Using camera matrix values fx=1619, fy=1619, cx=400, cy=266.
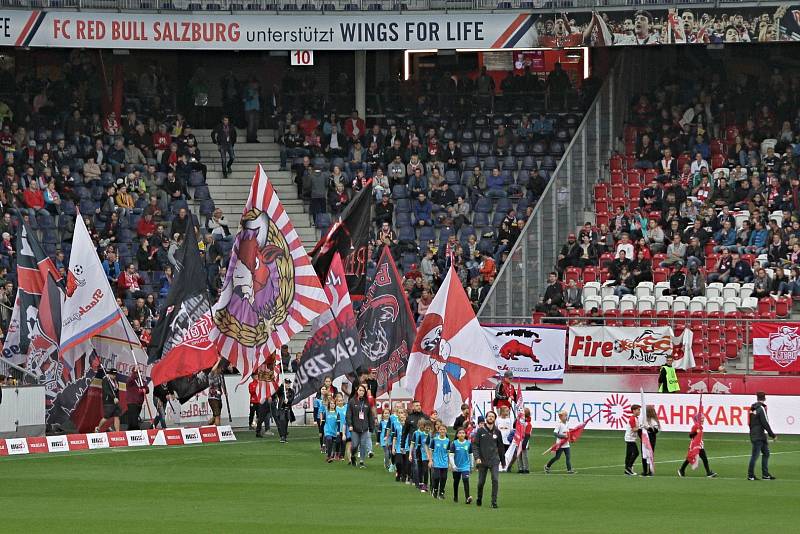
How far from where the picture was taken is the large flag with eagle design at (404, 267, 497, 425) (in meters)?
31.1

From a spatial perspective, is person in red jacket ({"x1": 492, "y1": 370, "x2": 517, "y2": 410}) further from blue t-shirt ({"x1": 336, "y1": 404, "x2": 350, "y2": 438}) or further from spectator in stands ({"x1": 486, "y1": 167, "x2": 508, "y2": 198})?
spectator in stands ({"x1": 486, "y1": 167, "x2": 508, "y2": 198})

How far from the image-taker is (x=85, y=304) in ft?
113

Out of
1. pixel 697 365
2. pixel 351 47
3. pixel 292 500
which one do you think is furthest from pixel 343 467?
pixel 351 47

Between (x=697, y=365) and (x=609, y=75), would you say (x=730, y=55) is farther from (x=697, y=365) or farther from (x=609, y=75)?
(x=697, y=365)

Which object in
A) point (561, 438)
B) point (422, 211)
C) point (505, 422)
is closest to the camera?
point (505, 422)

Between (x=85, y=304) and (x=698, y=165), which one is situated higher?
(x=698, y=165)

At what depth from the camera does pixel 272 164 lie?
49.4 meters

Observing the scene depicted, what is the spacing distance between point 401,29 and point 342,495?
72.5 ft

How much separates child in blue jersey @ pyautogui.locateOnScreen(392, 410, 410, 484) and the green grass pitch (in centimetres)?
30

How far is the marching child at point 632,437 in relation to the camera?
98.4ft

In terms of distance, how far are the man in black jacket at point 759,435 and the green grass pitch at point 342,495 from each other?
44cm

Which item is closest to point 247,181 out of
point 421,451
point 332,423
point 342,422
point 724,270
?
point 724,270

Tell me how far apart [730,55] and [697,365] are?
14656 mm

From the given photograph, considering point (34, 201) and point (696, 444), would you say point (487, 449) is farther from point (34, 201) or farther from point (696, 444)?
point (34, 201)
